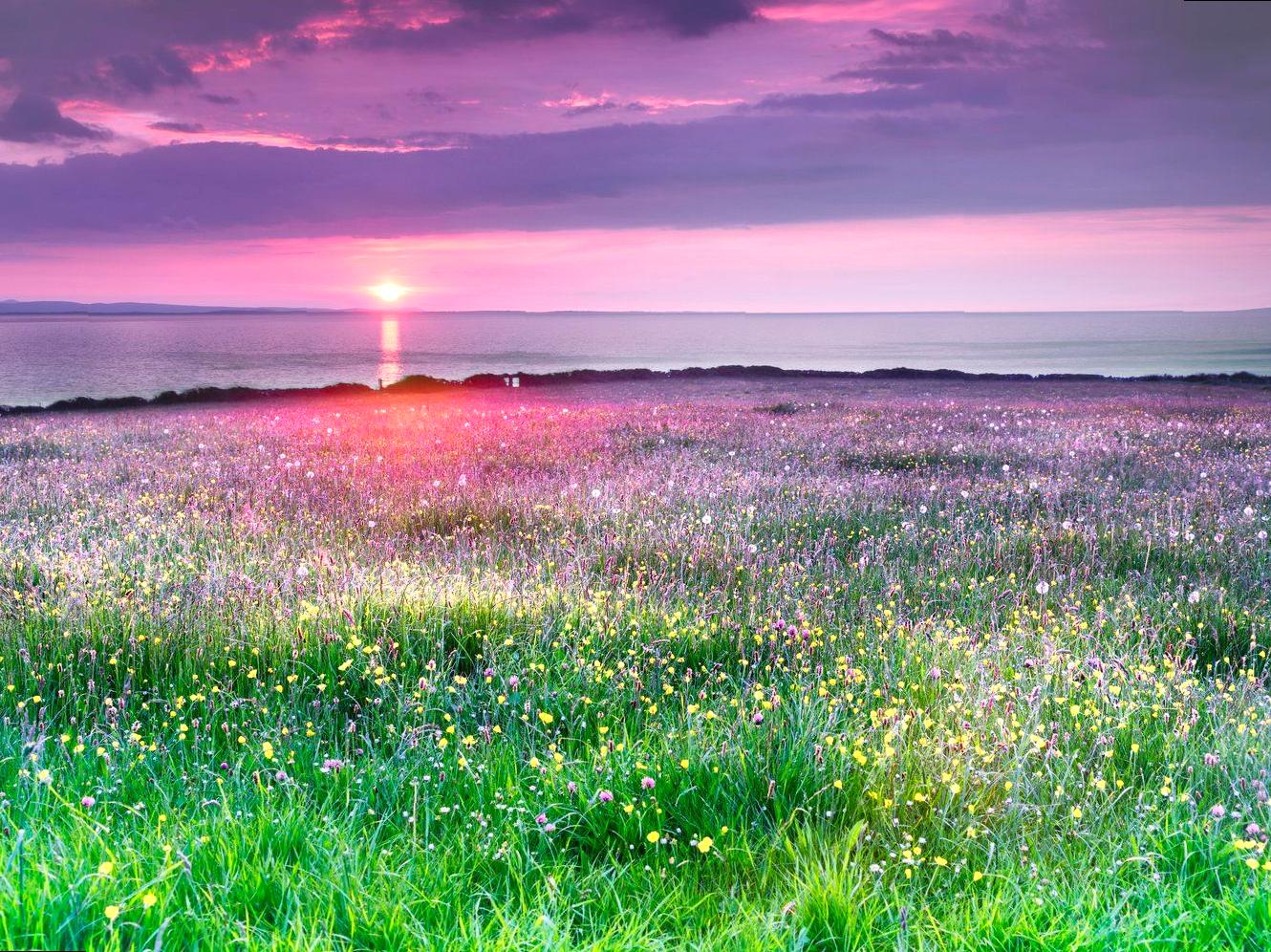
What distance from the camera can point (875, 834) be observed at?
2967 millimetres

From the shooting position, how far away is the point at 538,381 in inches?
1964

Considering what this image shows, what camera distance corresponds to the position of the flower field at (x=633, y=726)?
2.53 metres

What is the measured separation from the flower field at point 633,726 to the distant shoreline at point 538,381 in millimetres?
35463

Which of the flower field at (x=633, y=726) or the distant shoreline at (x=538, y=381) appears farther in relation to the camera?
the distant shoreline at (x=538, y=381)

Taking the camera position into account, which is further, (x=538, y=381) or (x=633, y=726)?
(x=538, y=381)

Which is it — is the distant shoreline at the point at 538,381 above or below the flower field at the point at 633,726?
above

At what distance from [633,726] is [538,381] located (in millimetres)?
46822

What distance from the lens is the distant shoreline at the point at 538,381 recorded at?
39406mm

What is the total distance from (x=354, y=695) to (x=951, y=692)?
10.2 ft

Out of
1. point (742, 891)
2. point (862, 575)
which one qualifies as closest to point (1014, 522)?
point (862, 575)

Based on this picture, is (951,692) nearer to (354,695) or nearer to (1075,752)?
(1075,752)

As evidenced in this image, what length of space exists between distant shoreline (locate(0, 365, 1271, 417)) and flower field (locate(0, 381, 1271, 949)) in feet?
116

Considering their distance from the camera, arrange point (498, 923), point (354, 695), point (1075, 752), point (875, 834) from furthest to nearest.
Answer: point (354, 695) < point (1075, 752) < point (875, 834) < point (498, 923)

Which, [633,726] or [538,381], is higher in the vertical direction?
[538,381]
